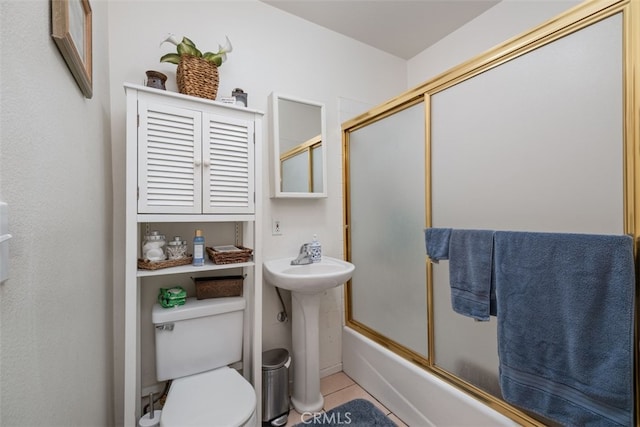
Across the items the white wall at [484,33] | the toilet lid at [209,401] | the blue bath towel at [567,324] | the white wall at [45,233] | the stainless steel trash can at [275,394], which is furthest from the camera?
the white wall at [484,33]

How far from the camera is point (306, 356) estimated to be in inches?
68.0

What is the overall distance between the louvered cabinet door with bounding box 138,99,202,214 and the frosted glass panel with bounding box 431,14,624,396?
48.3 inches

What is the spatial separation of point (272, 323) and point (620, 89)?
6.49 feet

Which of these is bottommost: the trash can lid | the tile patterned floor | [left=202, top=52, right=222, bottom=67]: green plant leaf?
the tile patterned floor

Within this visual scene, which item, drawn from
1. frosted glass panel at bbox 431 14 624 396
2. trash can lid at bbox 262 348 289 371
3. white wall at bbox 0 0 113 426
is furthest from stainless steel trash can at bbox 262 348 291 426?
frosted glass panel at bbox 431 14 624 396

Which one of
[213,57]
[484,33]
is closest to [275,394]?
[213,57]

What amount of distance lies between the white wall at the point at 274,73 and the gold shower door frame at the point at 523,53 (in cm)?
50

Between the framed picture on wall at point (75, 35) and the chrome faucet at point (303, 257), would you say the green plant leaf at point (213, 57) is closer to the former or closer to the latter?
the framed picture on wall at point (75, 35)

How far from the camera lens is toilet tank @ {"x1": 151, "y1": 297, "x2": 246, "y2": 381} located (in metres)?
1.37

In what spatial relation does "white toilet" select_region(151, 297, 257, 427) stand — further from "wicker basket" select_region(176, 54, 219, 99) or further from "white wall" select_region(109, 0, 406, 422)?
"wicker basket" select_region(176, 54, 219, 99)

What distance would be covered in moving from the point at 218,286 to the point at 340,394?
1.12 metres

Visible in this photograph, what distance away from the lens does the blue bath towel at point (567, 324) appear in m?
0.84

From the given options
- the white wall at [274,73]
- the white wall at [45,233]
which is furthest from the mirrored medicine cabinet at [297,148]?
the white wall at [45,233]

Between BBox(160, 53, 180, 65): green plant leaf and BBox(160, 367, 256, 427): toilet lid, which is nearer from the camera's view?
BBox(160, 367, 256, 427): toilet lid
